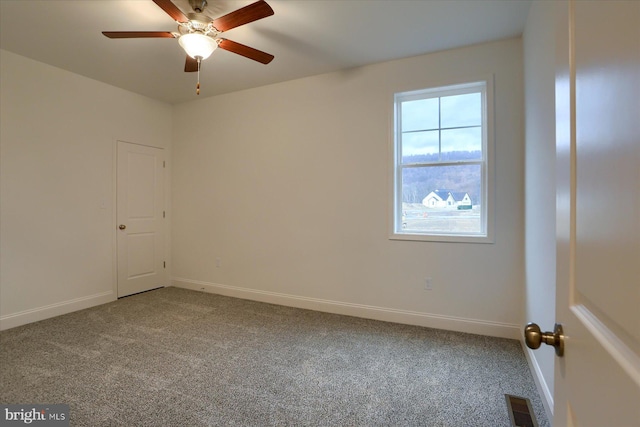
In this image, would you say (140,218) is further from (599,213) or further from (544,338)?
(599,213)

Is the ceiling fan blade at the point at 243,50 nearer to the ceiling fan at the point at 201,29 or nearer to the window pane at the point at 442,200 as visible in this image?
the ceiling fan at the point at 201,29

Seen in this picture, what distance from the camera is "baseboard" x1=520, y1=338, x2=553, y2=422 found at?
5.66 ft

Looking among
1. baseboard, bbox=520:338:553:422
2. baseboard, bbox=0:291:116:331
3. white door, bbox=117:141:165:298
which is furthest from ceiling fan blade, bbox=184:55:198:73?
baseboard, bbox=520:338:553:422

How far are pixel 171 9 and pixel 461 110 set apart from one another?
104 inches

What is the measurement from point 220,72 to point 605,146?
12.5 ft

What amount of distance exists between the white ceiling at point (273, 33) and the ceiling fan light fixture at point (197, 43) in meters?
0.34

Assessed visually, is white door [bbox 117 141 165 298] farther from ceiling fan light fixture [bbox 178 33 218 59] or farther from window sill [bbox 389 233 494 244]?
window sill [bbox 389 233 494 244]

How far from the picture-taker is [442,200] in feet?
10.3

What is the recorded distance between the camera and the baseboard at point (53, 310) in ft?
10.1

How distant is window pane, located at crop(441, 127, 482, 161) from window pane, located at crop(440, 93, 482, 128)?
7 centimetres

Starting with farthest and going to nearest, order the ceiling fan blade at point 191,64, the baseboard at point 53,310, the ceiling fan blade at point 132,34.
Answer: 1. the baseboard at point 53,310
2. the ceiling fan blade at point 191,64
3. the ceiling fan blade at point 132,34

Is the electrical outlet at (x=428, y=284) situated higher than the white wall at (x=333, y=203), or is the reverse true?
the white wall at (x=333, y=203)

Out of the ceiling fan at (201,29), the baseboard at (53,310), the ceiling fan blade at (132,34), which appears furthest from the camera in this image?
the baseboard at (53,310)

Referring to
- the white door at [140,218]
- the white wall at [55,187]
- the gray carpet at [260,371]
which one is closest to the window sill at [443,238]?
the gray carpet at [260,371]
